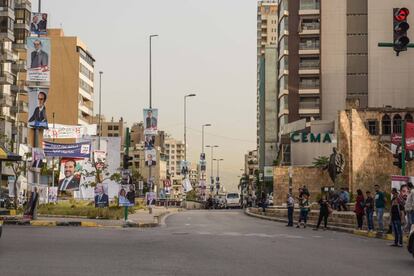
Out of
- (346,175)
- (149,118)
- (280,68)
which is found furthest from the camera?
(280,68)

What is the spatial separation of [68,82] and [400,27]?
114 metres

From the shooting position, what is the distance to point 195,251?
18156mm

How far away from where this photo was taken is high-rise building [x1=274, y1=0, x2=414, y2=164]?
91.2 meters

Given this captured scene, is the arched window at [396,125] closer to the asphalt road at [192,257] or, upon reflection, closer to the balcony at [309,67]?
the balcony at [309,67]

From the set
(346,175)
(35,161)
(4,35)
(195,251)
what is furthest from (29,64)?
(4,35)

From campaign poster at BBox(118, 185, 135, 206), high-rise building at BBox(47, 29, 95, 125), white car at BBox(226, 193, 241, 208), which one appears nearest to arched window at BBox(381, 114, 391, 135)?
white car at BBox(226, 193, 241, 208)

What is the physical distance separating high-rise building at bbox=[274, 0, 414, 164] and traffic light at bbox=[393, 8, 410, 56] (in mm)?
73760

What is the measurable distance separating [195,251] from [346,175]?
1802 inches

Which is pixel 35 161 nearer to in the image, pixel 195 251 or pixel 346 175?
pixel 195 251

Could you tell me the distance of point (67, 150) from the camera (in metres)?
47.9

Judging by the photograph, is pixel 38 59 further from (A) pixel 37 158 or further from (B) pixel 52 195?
(B) pixel 52 195

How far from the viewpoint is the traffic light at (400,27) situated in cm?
1705

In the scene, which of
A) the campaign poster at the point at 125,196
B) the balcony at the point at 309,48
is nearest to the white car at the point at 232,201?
the balcony at the point at 309,48

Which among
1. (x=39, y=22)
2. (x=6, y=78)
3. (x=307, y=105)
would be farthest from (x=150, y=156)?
(x=307, y=105)
